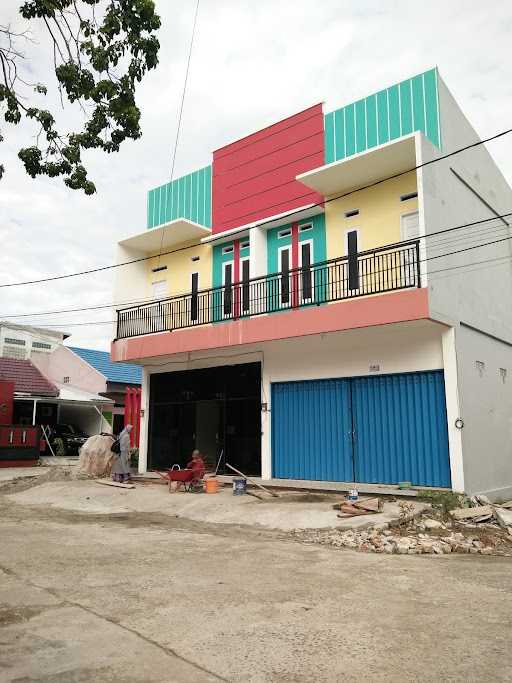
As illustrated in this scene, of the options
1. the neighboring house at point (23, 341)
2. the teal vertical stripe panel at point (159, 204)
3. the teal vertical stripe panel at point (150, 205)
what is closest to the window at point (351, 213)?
the teal vertical stripe panel at point (159, 204)

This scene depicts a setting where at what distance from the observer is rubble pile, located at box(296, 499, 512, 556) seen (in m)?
8.52

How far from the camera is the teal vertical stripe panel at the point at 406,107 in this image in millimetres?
13125

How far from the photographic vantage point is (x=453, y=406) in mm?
11477

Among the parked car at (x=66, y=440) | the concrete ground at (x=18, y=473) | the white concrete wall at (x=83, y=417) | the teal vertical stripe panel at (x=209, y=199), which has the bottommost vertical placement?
the concrete ground at (x=18, y=473)

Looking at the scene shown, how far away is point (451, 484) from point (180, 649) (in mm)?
8518

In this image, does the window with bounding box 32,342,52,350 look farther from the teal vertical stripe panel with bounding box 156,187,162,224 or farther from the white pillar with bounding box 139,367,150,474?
the teal vertical stripe panel with bounding box 156,187,162,224

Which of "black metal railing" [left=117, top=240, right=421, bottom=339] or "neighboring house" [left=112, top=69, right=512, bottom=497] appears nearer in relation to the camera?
"neighboring house" [left=112, top=69, right=512, bottom=497]

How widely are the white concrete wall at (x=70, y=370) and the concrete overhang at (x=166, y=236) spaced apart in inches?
448

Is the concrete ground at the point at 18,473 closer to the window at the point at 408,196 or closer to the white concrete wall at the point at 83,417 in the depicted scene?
the white concrete wall at the point at 83,417

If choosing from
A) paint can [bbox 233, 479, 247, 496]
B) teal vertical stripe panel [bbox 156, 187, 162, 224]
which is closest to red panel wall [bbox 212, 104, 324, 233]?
teal vertical stripe panel [bbox 156, 187, 162, 224]

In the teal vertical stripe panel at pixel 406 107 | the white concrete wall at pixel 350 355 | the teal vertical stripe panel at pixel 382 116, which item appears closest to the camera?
the white concrete wall at pixel 350 355

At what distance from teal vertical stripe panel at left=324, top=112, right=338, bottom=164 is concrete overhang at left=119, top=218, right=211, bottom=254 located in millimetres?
4269

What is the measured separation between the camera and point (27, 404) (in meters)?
27.0

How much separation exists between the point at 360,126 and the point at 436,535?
967 centimetres
